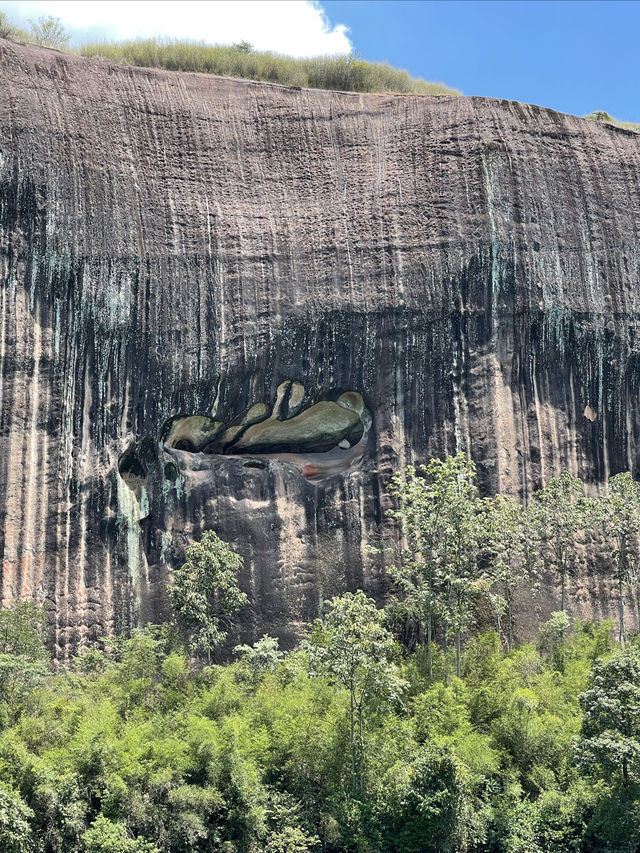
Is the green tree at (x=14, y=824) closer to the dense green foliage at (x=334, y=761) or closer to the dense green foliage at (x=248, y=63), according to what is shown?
the dense green foliage at (x=334, y=761)

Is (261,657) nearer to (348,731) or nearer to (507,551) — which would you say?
(348,731)

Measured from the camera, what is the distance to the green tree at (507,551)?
24.0 meters

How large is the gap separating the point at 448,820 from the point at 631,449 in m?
10.8

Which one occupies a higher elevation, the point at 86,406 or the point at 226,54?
the point at 226,54

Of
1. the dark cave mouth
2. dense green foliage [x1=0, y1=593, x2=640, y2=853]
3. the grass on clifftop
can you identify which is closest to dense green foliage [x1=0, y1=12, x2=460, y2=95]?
the grass on clifftop

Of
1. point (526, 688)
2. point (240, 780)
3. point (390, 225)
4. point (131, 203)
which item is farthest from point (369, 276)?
point (240, 780)

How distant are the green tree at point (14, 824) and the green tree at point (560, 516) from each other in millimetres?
11040

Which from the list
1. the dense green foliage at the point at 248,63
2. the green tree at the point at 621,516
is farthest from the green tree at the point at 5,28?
the green tree at the point at 621,516

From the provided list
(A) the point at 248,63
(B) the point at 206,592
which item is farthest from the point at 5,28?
(B) the point at 206,592

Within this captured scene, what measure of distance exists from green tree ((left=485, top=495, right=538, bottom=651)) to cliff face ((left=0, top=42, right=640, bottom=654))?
1636 mm

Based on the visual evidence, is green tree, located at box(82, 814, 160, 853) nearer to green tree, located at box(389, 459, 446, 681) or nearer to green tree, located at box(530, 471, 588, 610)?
green tree, located at box(389, 459, 446, 681)

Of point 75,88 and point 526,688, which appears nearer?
point 526,688

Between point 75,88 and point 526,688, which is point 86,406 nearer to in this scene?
point 75,88

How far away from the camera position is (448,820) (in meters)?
19.9
